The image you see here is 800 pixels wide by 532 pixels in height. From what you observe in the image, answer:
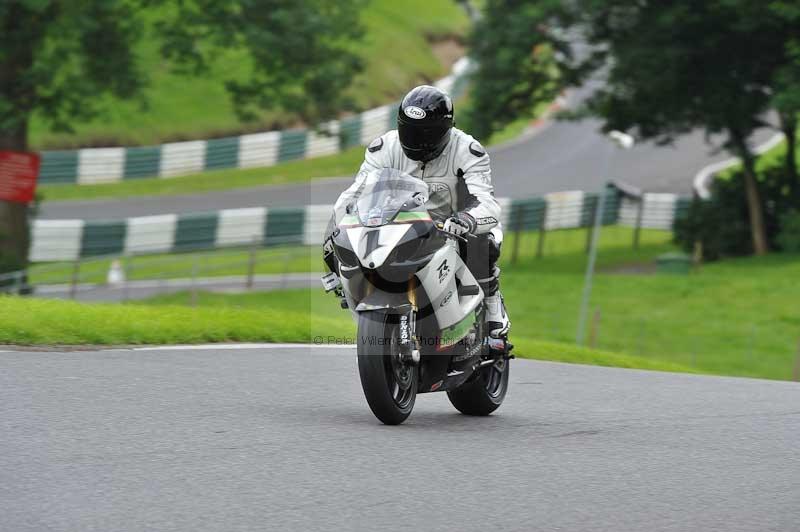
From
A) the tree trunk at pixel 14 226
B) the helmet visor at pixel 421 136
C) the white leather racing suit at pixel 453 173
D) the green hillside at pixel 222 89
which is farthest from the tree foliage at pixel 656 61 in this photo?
the helmet visor at pixel 421 136

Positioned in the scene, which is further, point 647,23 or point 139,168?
point 139,168

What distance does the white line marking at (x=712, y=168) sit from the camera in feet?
141

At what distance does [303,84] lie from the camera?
1032 inches

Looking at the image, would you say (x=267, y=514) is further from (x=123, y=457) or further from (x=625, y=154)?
(x=625, y=154)

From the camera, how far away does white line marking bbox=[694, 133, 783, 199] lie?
141 ft

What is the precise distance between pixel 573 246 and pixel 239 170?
10425 millimetres

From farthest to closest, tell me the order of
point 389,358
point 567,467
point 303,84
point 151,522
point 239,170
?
point 239,170
point 303,84
point 389,358
point 567,467
point 151,522

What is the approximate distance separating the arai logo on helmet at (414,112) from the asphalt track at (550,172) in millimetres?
27536

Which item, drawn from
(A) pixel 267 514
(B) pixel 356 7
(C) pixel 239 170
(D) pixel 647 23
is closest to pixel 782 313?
(D) pixel 647 23

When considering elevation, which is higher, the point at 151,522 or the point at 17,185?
the point at 17,185

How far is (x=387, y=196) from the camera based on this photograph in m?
7.46

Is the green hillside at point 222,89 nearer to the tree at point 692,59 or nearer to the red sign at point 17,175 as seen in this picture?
the tree at point 692,59

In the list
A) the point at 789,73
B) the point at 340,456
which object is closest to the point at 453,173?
the point at 340,456

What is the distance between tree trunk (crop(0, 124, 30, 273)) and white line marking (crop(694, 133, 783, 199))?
23220mm
